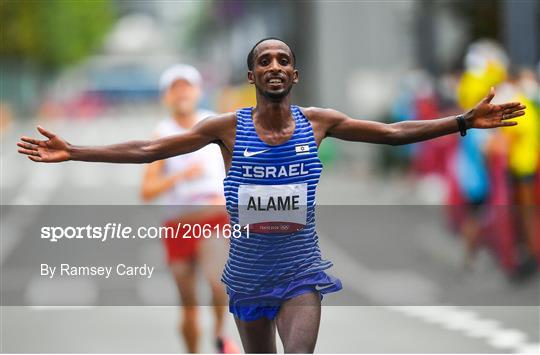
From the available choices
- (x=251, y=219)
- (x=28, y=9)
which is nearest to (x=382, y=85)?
(x=251, y=219)

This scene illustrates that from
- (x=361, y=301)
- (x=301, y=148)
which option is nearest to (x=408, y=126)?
(x=301, y=148)

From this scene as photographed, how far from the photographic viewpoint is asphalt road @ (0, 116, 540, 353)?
10602mm

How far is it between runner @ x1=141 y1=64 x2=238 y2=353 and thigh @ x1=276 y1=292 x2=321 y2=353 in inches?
119

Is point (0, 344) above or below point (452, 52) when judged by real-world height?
below

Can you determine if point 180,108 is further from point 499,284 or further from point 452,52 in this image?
point 452,52

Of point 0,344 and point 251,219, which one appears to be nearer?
point 251,219

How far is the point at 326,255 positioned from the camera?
16406 millimetres

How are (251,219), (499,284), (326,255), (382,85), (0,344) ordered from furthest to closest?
(382,85) → (326,255) → (499,284) → (0,344) → (251,219)

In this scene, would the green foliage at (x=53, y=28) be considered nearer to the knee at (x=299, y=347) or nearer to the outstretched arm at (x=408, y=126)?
the outstretched arm at (x=408, y=126)

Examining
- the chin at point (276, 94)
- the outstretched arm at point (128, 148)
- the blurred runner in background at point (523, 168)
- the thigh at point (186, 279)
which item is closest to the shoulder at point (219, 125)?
the outstretched arm at point (128, 148)

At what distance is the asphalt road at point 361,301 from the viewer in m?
10.6

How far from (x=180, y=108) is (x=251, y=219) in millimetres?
3355

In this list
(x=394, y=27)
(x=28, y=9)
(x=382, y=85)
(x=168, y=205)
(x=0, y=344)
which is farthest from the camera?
(x=28, y=9)

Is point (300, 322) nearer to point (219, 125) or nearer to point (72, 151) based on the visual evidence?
point (219, 125)
